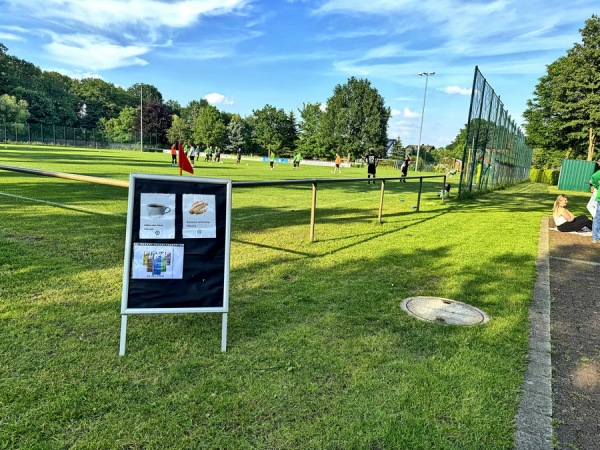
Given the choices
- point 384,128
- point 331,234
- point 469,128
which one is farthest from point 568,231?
point 384,128

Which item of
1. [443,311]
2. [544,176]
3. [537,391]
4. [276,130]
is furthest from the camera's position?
[276,130]

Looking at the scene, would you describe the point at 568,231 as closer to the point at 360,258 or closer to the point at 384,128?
the point at 360,258

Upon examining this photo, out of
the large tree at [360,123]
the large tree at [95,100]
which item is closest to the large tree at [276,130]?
the large tree at [360,123]

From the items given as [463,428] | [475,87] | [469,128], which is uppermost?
[475,87]

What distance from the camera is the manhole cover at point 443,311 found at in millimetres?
4061

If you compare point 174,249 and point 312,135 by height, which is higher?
point 312,135

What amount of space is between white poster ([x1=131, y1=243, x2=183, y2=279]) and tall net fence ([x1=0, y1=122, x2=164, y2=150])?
69.7 m

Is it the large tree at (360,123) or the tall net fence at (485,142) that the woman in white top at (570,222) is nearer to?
the tall net fence at (485,142)

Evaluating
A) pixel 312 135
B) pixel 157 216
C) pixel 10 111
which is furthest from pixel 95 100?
pixel 157 216

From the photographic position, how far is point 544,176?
1678 inches

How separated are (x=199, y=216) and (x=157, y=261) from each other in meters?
0.49

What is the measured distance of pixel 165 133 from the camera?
97312 millimetres

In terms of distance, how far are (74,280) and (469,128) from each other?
54.8ft

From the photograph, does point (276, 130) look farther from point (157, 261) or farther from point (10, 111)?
point (157, 261)
